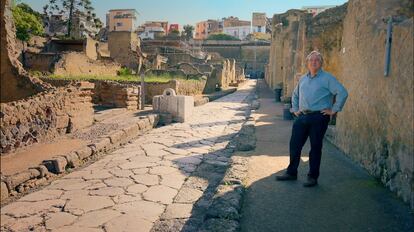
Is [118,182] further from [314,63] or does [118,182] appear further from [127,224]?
[314,63]

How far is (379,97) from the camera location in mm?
3822

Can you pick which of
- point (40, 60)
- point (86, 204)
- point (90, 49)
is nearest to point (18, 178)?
point (86, 204)

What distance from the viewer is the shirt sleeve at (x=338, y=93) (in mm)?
3467

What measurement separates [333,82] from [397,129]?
75 centimetres

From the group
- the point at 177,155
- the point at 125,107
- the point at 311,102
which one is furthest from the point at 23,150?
the point at 125,107

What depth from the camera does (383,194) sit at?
3256 millimetres

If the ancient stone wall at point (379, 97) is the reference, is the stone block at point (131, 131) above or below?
below

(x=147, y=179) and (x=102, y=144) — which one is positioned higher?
(x=102, y=144)

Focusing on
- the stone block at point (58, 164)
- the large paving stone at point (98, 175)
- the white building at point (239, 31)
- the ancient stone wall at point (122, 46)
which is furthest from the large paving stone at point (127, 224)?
the white building at point (239, 31)

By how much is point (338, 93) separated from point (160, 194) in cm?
249

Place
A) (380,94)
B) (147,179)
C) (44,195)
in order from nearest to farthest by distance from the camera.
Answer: (380,94) < (44,195) < (147,179)

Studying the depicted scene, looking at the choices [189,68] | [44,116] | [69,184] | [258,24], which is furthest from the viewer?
[258,24]

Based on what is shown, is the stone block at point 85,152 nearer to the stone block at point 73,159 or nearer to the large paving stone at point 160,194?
the stone block at point 73,159

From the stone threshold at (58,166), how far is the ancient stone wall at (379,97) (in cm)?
421
